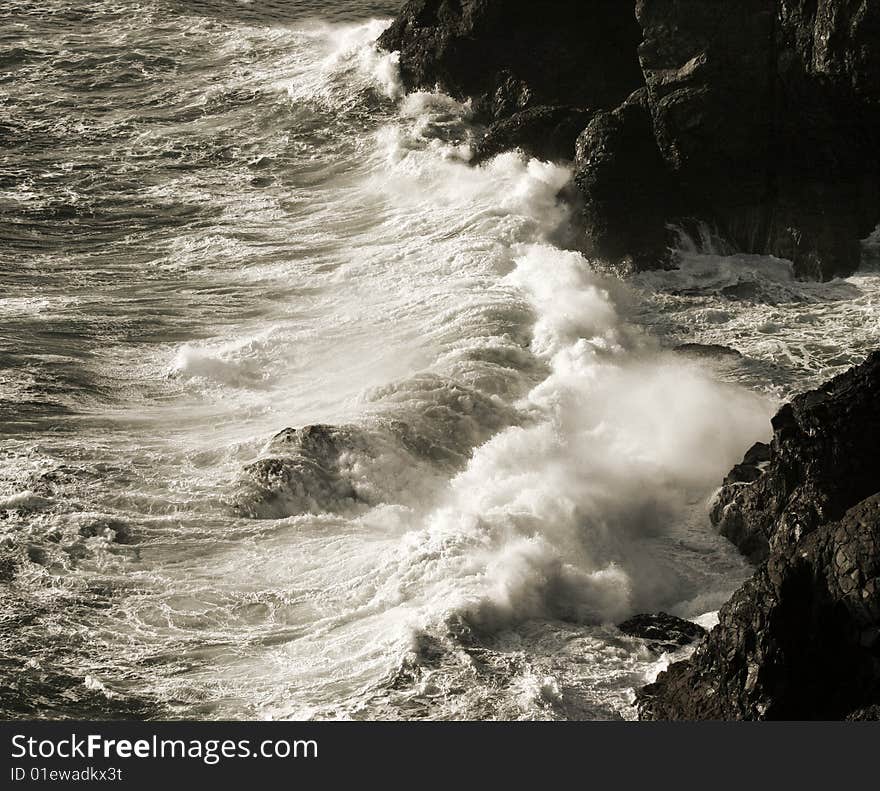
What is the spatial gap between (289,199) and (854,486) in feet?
60.0

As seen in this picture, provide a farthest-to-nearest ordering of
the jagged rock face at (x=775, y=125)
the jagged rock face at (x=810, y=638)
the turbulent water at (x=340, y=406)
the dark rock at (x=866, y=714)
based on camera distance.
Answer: the jagged rock face at (x=775, y=125) < the turbulent water at (x=340, y=406) < the jagged rock face at (x=810, y=638) < the dark rock at (x=866, y=714)

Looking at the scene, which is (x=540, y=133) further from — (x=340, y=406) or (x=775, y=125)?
(x=340, y=406)

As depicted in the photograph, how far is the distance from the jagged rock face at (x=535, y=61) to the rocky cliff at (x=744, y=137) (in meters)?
0.95

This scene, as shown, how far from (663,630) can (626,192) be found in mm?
13454

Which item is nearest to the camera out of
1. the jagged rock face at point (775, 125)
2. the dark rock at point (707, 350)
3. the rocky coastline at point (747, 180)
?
the rocky coastline at point (747, 180)

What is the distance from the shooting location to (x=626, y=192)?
1310 inches

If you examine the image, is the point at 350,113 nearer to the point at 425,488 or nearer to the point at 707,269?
the point at 707,269

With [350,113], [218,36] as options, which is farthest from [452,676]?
[218,36]

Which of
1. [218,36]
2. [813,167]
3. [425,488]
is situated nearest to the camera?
[425,488]

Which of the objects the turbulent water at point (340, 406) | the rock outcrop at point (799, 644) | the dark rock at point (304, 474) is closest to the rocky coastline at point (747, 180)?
the rock outcrop at point (799, 644)

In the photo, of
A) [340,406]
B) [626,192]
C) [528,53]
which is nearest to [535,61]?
[528,53]

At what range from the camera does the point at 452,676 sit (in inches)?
830

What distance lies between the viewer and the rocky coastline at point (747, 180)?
1912cm

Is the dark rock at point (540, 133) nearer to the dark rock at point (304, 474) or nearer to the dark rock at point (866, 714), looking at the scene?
the dark rock at point (304, 474)
